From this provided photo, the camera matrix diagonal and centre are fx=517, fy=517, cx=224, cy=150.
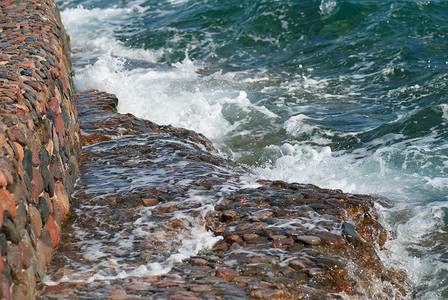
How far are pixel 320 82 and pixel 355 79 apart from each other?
601mm

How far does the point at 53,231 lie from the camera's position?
124 inches

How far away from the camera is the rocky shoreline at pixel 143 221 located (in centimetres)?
264

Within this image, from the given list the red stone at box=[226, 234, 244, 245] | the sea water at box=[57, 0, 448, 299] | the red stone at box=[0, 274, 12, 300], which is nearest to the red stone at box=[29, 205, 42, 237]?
the red stone at box=[0, 274, 12, 300]

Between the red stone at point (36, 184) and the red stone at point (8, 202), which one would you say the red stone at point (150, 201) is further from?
the red stone at point (8, 202)

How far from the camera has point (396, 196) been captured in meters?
4.98

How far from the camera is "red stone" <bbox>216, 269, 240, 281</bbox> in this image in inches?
113

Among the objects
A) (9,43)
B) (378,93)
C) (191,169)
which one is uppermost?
(9,43)

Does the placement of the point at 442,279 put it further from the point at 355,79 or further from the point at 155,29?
the point at 155,29

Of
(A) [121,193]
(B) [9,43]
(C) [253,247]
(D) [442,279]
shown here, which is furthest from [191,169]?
(D) [442,279]

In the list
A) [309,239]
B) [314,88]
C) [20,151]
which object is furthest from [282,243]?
[314,88]

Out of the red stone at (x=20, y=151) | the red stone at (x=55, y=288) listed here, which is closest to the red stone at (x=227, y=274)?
the red stone at (x=55, y=288)

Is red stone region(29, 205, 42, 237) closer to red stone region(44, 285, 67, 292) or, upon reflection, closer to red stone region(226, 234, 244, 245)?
red stone region(44, 285, 67, 292)

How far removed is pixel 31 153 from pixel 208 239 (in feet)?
4.07

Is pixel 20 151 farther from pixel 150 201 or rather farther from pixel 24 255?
pixel 150 201
